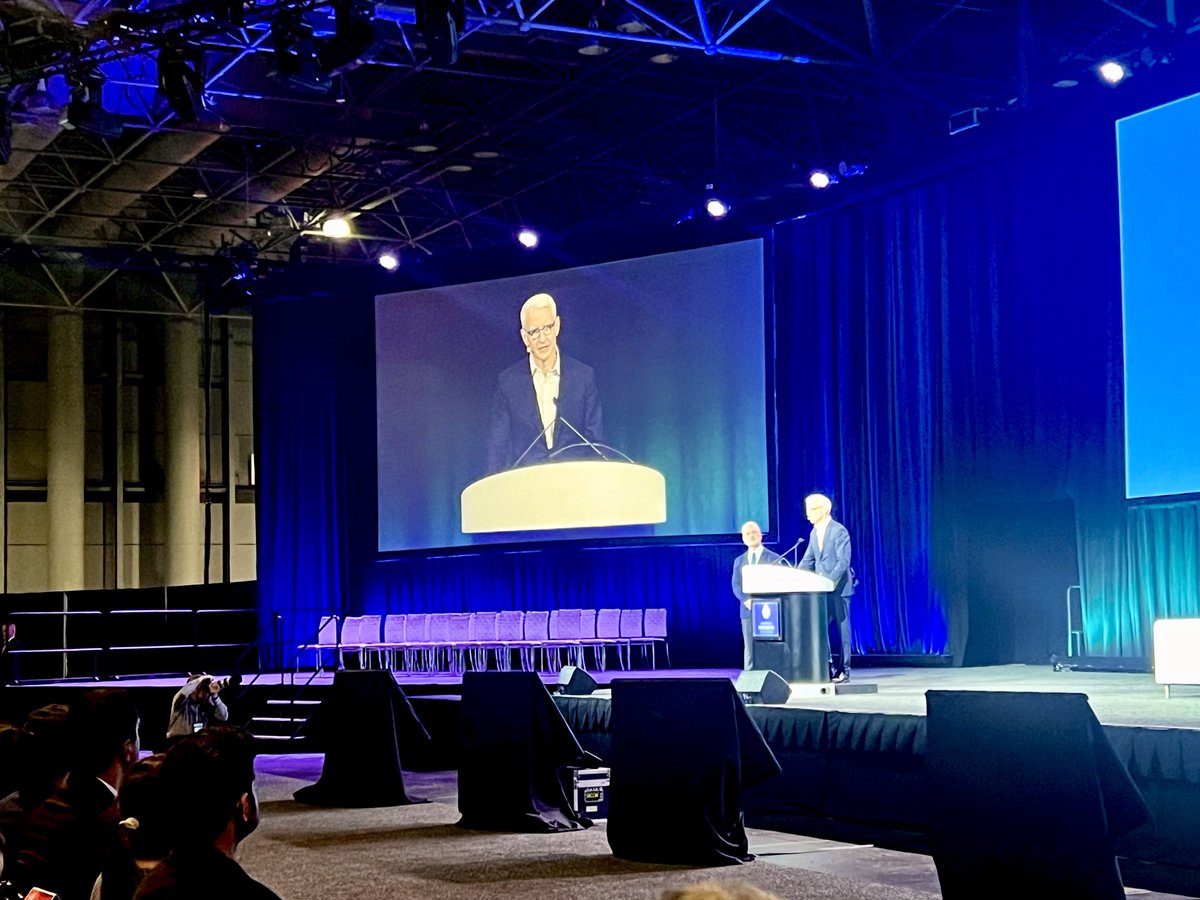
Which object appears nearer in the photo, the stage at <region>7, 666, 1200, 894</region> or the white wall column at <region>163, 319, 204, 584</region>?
the stage at <region>7, 666, 1200, 894</region>

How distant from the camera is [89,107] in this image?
36.8 feet

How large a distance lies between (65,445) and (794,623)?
48.8ft

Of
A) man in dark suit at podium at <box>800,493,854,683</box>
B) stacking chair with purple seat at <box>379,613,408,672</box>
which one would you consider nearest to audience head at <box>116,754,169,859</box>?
man in dark suit at podium at <box>800,493,854,683</box>

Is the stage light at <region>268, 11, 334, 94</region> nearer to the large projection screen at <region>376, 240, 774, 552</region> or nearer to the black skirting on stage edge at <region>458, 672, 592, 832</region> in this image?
the large projection screen at <region>376, 240, 774, 552</region>

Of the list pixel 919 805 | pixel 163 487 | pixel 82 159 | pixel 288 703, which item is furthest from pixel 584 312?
pixel 163 487

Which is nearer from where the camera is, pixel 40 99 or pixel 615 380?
pixel 40 99

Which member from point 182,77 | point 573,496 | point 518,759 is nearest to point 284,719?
point 573,496

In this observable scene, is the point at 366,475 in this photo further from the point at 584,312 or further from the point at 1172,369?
the point at 1172,369

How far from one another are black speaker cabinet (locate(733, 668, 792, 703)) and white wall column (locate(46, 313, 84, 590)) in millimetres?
14933

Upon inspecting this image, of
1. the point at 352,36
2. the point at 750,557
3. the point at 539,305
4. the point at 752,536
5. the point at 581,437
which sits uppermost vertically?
the point at 352,36

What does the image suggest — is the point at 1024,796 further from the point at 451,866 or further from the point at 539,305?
the point at 539,305

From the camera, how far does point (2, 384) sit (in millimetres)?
20156

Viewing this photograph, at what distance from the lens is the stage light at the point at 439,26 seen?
9188 millimetres

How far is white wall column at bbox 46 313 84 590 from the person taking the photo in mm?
20281
